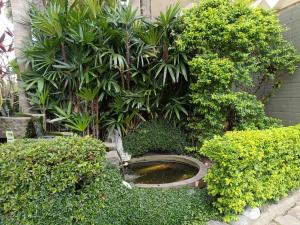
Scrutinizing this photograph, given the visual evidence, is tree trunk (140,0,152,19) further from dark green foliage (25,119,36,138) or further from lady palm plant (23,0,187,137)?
dark green foliage (25,119,36,138)

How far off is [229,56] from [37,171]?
341cm

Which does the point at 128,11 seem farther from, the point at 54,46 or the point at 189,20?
the point at 54,46

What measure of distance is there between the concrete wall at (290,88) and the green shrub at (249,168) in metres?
1.65

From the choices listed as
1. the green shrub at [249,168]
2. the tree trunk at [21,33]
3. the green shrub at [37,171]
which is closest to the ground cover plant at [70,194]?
the green shrub at [37,171]

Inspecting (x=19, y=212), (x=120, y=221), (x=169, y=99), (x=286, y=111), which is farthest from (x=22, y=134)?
(x=286, y=111)

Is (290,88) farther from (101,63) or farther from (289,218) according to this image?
(101,63)

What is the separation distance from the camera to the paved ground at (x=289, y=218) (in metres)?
2.56

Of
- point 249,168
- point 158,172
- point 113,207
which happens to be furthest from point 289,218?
point 113,207

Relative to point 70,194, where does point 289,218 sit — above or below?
below

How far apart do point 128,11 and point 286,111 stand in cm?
369

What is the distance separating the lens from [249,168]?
2.46 meters

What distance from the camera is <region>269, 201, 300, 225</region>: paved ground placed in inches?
101

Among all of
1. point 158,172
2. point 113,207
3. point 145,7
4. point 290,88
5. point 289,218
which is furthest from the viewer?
point 145,7

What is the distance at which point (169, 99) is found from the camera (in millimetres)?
4523
